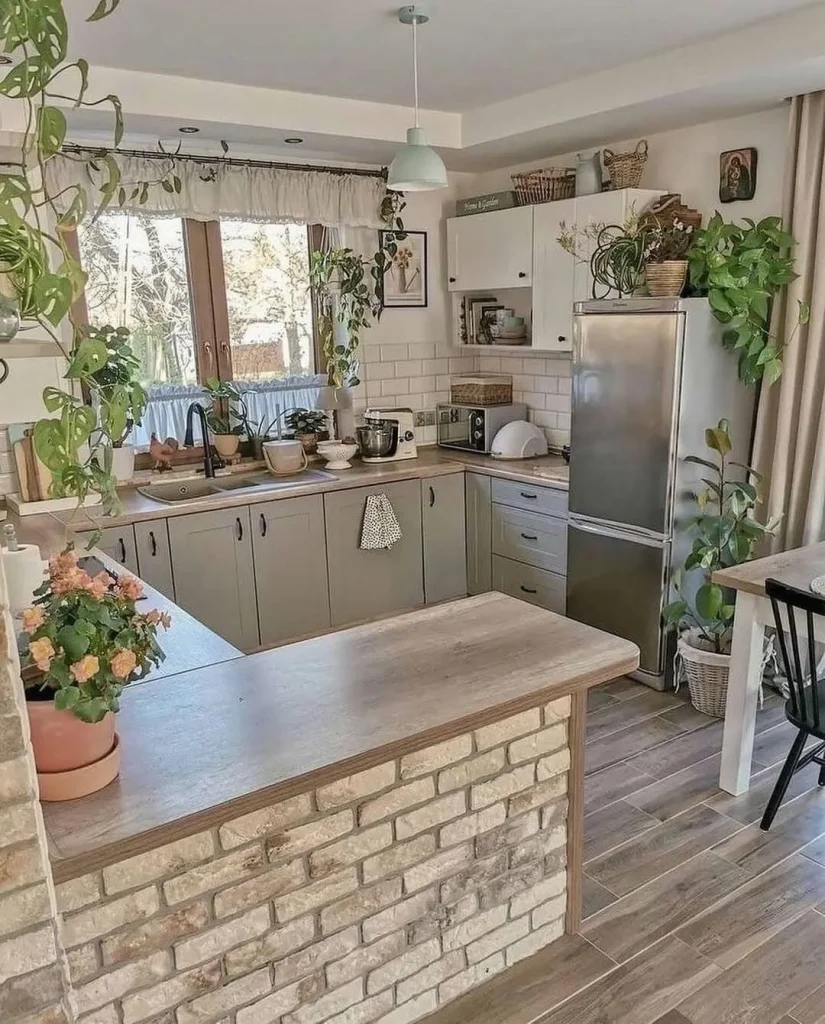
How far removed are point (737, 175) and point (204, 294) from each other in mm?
2529

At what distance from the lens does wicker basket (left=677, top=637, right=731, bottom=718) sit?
334 centimetres

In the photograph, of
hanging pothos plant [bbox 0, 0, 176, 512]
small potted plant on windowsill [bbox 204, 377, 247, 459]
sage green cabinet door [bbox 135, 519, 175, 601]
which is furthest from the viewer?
small potted plant on windowsill [bbox 204, 377, 247, 459]

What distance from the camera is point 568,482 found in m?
3.86

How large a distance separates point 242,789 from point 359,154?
3.62m

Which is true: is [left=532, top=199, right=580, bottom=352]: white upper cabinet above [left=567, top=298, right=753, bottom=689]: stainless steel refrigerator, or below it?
above

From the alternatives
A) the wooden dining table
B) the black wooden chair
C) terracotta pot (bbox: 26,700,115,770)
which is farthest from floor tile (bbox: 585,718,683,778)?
terracotta pot (bbox: 26,700,115,770)

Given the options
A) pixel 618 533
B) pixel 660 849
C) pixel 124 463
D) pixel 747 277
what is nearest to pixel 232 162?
pixel 124 463

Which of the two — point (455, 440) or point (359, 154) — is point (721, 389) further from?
point (359, 154)

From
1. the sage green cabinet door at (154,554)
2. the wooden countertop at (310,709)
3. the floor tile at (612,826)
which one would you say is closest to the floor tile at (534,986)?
the floor tile at (612,826)

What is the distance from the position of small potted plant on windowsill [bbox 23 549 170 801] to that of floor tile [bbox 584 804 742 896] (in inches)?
66.3

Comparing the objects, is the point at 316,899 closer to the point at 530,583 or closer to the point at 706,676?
the point at 706,676

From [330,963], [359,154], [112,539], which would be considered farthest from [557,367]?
[330,963]

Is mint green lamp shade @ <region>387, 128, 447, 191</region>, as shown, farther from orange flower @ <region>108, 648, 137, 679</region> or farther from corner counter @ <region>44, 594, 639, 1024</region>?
orange flower @ <region>108, 648, 137, 679</region>

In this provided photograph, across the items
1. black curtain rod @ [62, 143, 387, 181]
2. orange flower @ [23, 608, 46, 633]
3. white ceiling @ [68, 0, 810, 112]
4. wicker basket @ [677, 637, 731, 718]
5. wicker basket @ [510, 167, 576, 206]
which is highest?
white ceiling @ [68, 0, 810, 112]
